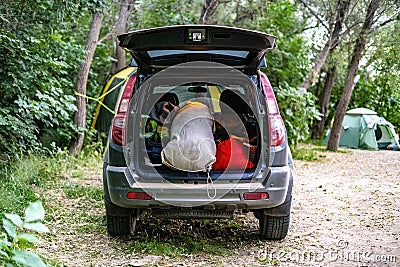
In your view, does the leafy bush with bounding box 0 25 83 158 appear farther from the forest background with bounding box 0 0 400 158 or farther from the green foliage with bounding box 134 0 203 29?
the green foliage with bounding box 134 0 203 29

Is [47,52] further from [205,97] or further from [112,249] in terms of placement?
[112,249]

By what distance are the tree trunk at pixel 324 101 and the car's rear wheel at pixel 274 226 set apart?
36.2ft

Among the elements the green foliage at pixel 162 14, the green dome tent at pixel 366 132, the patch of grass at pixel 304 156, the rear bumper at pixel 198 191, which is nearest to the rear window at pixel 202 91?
the rear bumper at pixel 198 191

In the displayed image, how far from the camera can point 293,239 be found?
4570 mm

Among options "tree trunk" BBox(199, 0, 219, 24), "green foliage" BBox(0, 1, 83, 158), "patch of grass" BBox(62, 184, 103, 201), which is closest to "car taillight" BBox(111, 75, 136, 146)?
"patch of grass" BBox(62, 184, 103, 201)

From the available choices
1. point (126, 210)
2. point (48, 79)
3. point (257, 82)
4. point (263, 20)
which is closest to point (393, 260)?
point (257, 82)

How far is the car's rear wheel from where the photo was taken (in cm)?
432

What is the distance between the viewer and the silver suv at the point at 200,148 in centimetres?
392

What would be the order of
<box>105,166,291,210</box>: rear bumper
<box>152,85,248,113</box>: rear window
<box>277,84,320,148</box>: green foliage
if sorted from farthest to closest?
<box>277,84,320,148</box>: green foliage → <box>152,85,248,113</box>: rear window → <box>105,166,291,210</box>: rear bumper

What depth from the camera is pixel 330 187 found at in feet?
24.1

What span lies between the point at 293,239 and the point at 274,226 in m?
0.33

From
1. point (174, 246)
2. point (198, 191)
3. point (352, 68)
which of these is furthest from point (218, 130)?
point (352, 68)

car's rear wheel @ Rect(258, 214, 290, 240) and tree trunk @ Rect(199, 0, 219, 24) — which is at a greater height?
tree trunk @ Rect(199, 0, 219, 24)

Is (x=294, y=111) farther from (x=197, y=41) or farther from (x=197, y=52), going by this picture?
(x=197, y=41)
